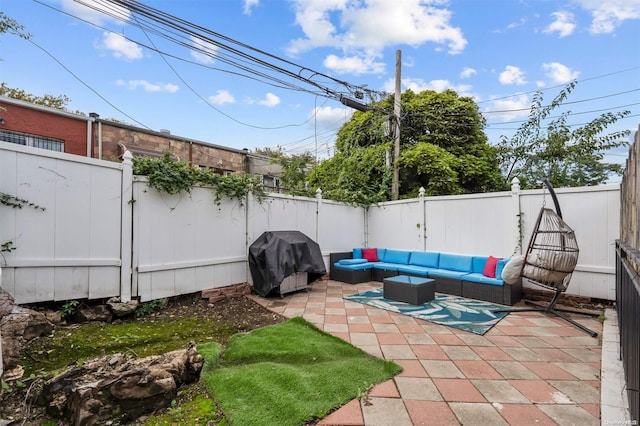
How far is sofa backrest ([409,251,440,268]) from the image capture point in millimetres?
6348

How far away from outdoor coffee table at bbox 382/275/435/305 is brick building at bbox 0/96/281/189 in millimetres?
6922

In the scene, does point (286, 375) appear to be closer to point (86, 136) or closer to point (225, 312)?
point (225, 312)

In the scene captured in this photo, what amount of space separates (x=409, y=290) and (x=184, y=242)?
3.81 metres

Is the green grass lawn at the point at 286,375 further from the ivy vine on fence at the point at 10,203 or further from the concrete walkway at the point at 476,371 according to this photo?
the ivy vine on fence at the point at 10,203

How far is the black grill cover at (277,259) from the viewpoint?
519cm

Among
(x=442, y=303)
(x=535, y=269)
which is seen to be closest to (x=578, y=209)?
(x=535, y=269)

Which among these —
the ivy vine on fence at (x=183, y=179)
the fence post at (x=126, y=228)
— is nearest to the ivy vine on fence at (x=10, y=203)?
the fence post at (x=126, y=228)

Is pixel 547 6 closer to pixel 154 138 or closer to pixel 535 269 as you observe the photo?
pixel 535 269

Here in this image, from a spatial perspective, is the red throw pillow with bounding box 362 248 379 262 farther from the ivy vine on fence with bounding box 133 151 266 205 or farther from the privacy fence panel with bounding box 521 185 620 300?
the privacy fence panel with bounding box 521 185 620 300

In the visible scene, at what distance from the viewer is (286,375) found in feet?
7.91

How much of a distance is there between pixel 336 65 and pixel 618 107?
6.58 m

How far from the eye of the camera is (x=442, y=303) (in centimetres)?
495

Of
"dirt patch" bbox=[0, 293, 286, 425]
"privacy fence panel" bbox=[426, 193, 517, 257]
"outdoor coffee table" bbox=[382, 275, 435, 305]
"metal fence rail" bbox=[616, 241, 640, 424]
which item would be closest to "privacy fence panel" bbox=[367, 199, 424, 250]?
"privacy fence panel" bbox=[426, 193, 517, 257]

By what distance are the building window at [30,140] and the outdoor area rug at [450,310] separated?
27.5 feet
